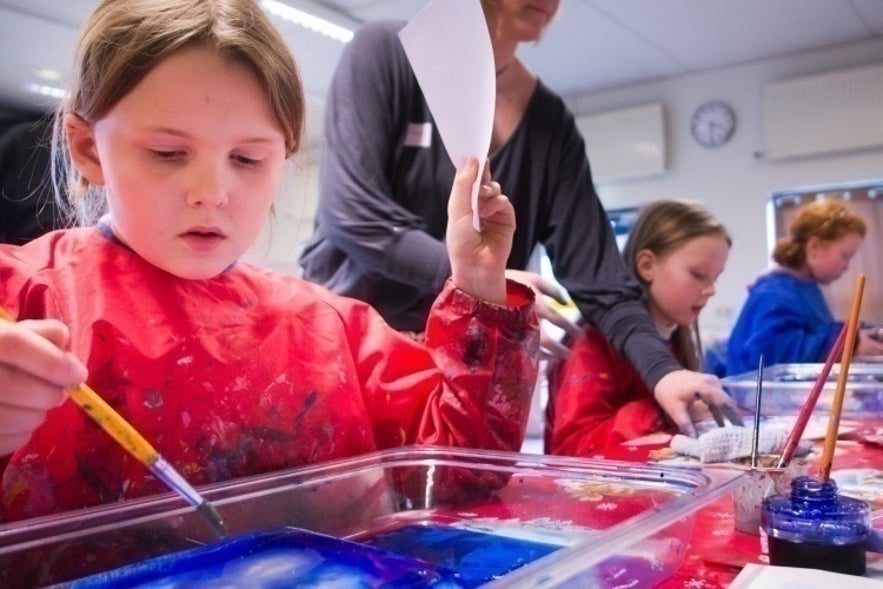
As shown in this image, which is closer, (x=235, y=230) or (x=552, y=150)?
(x=235, y=230)

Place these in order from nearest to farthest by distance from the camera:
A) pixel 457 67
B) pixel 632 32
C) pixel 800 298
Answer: pixel 457 67, pixel 800 298, pixel 632 32

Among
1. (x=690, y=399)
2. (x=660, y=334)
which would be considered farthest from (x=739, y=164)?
(x=690, y=399)

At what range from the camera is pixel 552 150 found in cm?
131

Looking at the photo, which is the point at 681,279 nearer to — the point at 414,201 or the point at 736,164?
the point at 414,201

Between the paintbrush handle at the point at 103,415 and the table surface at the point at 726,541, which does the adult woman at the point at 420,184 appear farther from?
the paintbrush handle at the point at 103,415

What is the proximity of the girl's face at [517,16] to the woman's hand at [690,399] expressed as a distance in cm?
56

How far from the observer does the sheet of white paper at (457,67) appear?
0.73 metres

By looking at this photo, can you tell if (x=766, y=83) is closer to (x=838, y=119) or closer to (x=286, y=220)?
(x=838, y=119)

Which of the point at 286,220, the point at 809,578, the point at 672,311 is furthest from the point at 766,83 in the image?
the point at 809,578

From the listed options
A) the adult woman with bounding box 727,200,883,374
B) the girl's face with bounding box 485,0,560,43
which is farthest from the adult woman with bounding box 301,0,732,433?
the adult woman with bounding box 727,200,883,374

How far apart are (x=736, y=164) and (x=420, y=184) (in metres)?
3.91

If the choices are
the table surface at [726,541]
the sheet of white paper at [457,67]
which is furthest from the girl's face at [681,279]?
the sheet of white paper at [457,67]

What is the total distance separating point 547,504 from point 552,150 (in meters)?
0.77

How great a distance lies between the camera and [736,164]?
4.63 meters
